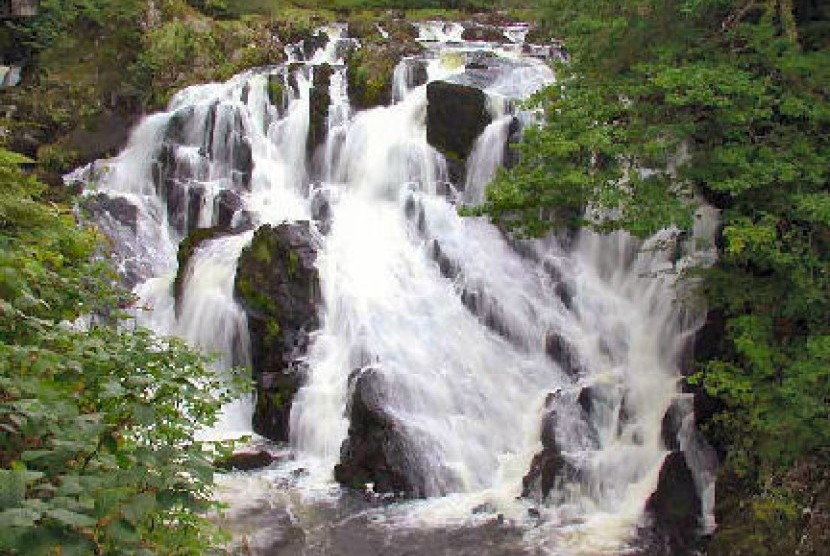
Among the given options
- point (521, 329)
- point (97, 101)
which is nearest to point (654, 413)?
point (521, 329)

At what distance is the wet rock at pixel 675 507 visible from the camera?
9.33 meters

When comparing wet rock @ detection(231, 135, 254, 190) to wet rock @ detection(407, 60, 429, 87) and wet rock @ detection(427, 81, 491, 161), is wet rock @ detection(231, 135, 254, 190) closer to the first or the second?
wet rock @ detection(407, 60, 429, 87)

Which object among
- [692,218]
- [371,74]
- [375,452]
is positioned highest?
[371,74]

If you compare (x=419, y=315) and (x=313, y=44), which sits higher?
(x=313, y=44)

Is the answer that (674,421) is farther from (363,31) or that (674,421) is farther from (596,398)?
(363,31)

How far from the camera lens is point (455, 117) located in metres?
16.1

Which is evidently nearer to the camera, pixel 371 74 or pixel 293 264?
pixel 293 264

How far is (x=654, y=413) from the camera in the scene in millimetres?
11125

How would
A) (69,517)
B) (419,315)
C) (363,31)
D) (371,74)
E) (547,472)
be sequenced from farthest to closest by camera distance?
(363,31) < (371,74) < (419,315) < (547,472) < (69,517)

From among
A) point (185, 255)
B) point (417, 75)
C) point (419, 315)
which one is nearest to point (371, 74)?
point (417, 75)

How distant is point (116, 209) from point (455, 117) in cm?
686

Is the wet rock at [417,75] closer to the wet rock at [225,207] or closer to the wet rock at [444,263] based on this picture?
the wet rock at [225,207]

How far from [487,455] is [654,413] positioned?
227 centimetres

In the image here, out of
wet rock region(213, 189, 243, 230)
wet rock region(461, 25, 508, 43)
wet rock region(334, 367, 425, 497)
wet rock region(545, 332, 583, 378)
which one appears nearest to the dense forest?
wet rock region(545, 332, 583, 378)
